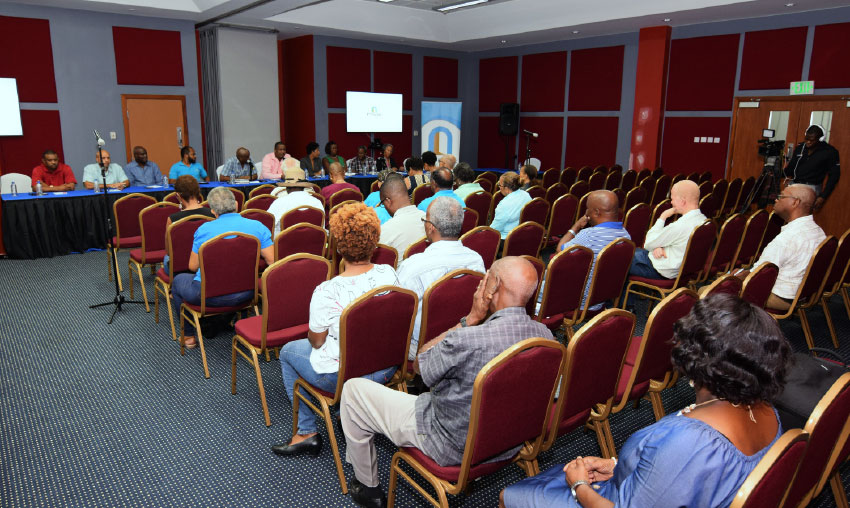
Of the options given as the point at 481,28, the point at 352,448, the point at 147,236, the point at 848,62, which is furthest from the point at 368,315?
the point at 481,28

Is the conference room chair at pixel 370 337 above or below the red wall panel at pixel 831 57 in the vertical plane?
below

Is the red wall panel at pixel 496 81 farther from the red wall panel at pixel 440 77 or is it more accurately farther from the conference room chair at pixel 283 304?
the conference room chair at pixel 283 304

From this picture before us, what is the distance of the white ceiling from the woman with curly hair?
779 centimetres

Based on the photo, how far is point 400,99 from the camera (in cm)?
1473

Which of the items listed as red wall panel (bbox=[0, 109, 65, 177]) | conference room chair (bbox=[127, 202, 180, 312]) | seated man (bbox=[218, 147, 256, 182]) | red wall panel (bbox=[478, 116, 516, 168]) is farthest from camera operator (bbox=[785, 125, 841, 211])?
red wall panel (bbox=[0, 109, 65, 177])

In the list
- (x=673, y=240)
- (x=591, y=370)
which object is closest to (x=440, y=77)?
(x=673, y=240)

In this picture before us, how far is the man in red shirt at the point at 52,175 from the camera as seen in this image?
780 centimetres

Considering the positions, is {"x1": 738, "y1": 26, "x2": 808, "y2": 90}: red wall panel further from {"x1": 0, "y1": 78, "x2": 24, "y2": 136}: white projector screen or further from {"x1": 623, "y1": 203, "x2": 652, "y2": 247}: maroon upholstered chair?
{"x1": 0, "y1": 78, "x2": 24, "y2": 136}: white projector screen

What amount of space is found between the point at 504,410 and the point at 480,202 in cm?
504

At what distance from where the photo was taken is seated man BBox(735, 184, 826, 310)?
4148 mm

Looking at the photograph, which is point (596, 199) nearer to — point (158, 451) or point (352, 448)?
point (352, 448)

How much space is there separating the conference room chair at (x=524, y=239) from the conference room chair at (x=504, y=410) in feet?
8.63

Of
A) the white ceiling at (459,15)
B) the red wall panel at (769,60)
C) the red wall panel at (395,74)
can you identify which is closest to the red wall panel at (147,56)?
the white ceiling at (459,15)

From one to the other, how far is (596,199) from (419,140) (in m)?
11.6
